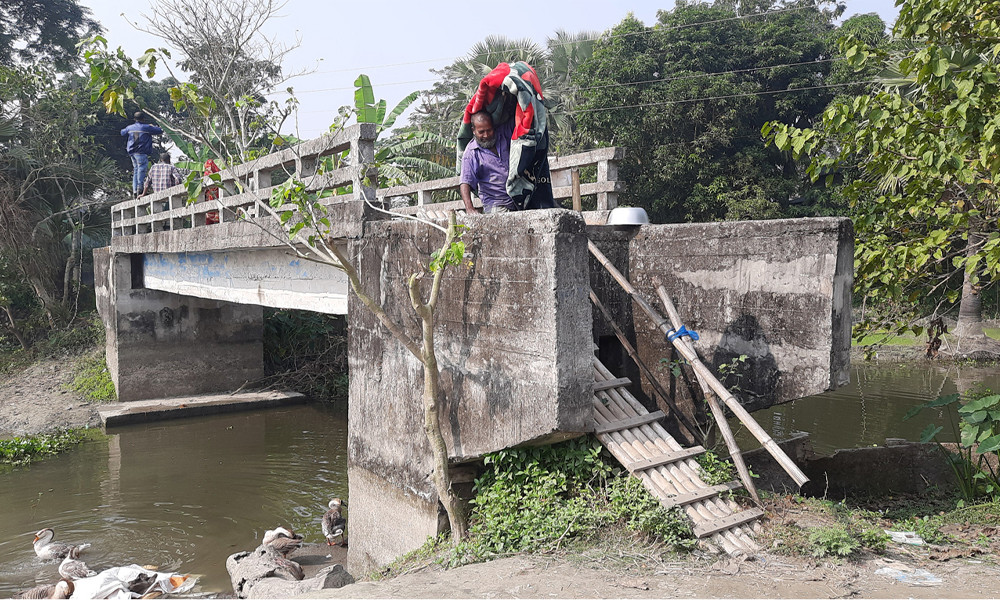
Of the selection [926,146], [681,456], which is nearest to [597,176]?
[926,146]

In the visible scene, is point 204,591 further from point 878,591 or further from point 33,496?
point 878,591

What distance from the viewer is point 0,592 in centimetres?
640

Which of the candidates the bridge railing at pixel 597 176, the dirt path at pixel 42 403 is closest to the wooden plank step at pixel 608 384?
the bridge railing at pixel 597 176

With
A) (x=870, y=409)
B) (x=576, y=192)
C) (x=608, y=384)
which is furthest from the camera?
(x=870, y=409)

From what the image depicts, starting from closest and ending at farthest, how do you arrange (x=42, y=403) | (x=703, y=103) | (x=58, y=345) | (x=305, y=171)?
1. (x=305, y=171)
2. (x=42, y=403)
3. (x=58, y=345)
4. (x=703, y=103)

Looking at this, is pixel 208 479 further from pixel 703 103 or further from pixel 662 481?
pixel 703 103

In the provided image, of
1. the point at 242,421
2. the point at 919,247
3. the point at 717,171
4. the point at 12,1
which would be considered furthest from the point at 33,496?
the point at 12,1

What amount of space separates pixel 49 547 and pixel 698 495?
6.26m

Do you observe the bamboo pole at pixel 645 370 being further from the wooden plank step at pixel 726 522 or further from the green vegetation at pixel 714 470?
the wooden plank step at pixel 726 522

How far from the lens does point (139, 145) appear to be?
42.3ft

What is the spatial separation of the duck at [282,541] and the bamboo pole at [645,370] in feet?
11.8

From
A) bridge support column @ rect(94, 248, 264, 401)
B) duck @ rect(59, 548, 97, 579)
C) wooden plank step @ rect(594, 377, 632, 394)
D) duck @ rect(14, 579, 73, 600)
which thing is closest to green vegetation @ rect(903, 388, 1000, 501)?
wooden plank step @ rect(594, 377, 632, 394)

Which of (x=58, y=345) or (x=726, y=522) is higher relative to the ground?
(x=726, y=522)

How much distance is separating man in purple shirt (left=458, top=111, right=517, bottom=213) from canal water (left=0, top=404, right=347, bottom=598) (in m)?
4.09
